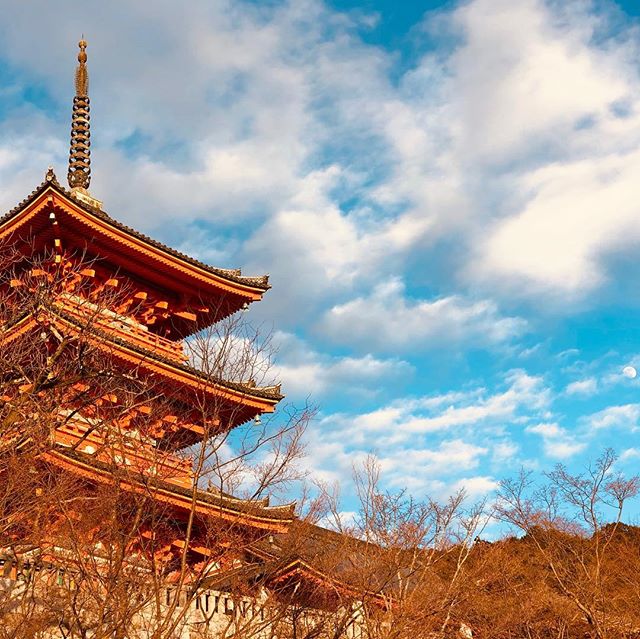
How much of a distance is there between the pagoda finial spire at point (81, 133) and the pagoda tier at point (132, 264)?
400cm

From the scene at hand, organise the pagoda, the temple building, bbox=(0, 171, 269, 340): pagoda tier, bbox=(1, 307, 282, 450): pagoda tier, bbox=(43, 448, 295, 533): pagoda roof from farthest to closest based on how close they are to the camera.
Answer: bbox=(0, 171, 269, 340): pagoda tier, the pagoda, bbox=(1, 307, 282, 450): pagoda tier, bbox=(43, 448, 295, 533): pagoda roof, the temple building

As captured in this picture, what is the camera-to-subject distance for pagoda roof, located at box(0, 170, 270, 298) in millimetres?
15812

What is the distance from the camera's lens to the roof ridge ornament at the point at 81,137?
20578 mm

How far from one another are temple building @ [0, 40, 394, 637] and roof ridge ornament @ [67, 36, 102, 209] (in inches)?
12.2

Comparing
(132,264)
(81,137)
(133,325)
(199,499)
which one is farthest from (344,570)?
(81,137)

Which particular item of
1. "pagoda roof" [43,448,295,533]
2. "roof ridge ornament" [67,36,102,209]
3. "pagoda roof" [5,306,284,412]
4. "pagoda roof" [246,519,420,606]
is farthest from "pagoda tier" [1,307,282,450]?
"roof ridge ornament" [67,36,102,209]

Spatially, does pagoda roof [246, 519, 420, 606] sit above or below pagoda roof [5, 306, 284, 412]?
below

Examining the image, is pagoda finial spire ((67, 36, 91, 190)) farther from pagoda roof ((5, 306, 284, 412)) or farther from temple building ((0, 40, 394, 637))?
pagoda roof ((5, 306, 284, 412))

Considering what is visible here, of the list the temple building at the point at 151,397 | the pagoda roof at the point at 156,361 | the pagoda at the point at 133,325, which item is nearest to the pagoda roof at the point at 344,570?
the temple building at the point at 151,397

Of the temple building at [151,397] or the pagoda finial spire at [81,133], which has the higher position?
the pagoda finial spire at [81,133]

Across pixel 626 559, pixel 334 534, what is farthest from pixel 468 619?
pixel 626 559

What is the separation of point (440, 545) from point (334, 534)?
2.61m

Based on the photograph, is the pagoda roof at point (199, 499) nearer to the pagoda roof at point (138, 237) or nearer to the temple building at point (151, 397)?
the temple building at point (151, 397)

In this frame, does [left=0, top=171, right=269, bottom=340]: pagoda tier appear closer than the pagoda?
No
